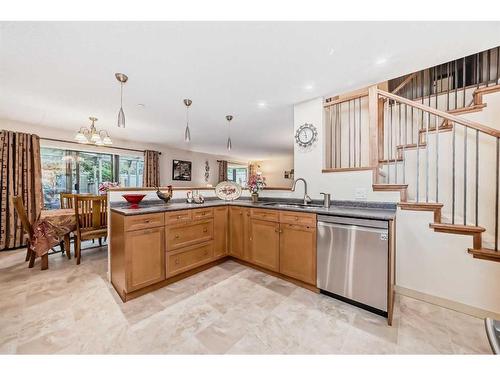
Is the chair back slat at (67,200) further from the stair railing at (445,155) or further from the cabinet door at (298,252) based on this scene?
the stair railing at (445,155)

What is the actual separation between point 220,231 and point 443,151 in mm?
2934

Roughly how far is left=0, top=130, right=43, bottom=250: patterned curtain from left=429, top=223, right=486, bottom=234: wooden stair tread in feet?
20.3

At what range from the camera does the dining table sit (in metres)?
2.74

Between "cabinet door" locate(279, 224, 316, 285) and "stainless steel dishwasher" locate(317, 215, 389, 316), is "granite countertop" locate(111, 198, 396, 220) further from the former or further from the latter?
"cabinet door" locate(279, 224, 316, 285)

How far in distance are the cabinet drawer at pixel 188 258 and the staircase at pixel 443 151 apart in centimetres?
200

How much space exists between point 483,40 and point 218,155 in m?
7.47

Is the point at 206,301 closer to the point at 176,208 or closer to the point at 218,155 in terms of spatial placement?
the point at 176,208

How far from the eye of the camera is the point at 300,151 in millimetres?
2971

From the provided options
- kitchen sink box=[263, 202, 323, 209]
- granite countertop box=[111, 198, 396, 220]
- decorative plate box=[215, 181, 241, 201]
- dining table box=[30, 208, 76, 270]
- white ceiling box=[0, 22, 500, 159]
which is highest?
white ceiling box=[0, 22, 500, 159]

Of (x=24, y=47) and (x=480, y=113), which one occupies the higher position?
(x=24, y=47)

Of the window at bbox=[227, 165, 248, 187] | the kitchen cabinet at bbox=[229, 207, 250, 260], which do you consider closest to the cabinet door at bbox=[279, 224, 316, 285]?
the kitchen cabinet at bbox=[229, 207, 250, 260]

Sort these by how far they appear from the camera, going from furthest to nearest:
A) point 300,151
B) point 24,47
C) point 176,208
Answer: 1. point 300,151
2. point 176,208
3. point 24,47

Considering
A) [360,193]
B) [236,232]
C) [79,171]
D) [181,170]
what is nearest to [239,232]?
[236,232]
